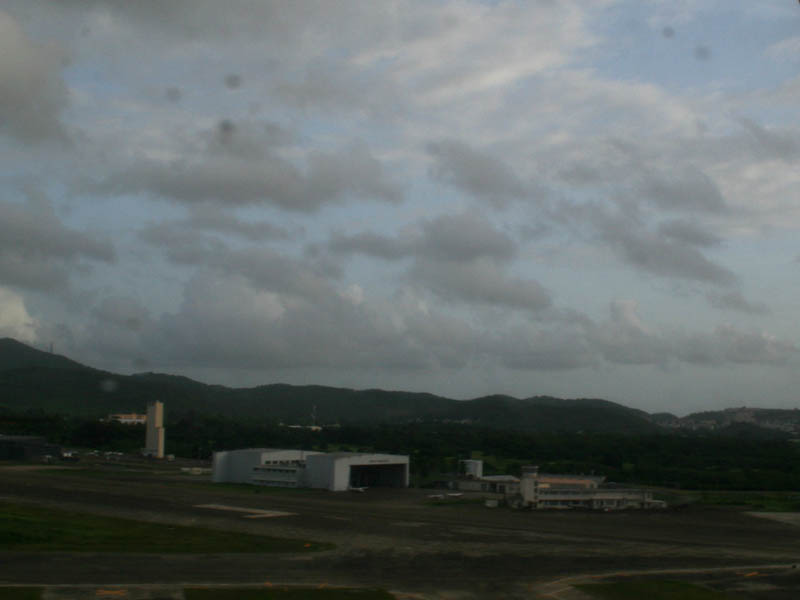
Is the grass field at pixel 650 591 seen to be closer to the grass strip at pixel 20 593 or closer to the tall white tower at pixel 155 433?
the grass strip at pixel 20 593

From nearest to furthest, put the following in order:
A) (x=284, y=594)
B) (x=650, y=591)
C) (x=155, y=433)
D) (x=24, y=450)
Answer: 1. (x=284, y=594)
2. (x=650, y=591)
3. (x=24, y=450)
4. (x=155, y=433)

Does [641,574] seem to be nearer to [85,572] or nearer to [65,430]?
[85,572]

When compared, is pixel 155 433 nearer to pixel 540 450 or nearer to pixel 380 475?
pixel 380 475

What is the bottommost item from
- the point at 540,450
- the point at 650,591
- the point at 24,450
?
the point at 24,450

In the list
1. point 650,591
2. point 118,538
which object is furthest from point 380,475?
point 650,591

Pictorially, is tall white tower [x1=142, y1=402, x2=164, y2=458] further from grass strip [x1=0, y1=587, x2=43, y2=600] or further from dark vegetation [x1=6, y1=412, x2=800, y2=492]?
grass strip [x1=0, y1=587, x2=43, y2=600]

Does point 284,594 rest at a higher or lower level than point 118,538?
higher

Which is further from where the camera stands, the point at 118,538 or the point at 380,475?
the point at 380,475

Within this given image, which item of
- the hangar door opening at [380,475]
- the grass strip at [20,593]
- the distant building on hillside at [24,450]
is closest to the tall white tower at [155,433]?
the distant building on hillside at [24,450]
